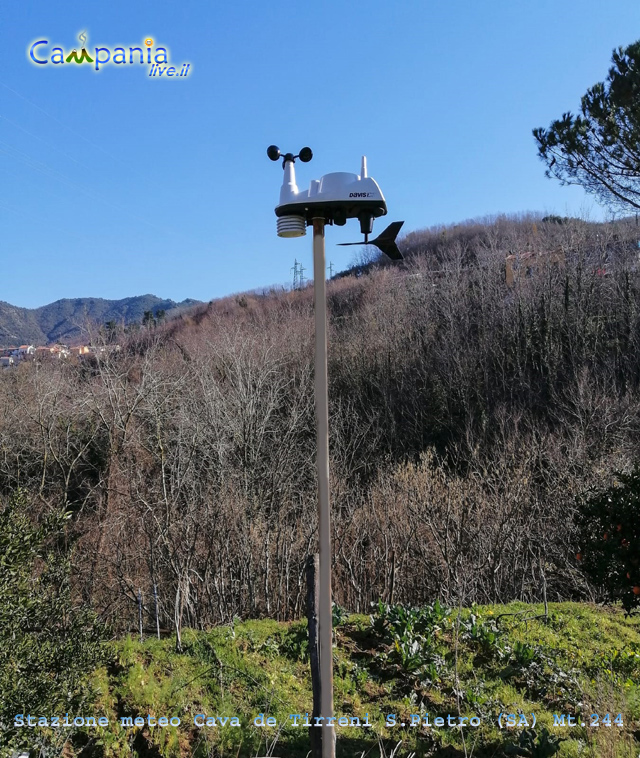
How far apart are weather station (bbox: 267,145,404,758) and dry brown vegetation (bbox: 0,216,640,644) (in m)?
2.58

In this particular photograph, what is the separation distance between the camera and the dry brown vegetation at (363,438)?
9.34 m

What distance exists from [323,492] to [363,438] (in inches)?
665

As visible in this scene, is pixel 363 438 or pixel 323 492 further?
pixel 363 438

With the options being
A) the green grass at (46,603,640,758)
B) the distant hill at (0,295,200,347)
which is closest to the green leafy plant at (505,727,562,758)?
the green grass at (46,603,640,758)

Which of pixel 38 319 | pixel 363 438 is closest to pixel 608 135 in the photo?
pixel 363 438

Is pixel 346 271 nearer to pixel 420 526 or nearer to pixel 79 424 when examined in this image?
pixel 79 424

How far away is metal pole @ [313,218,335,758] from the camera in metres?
2.86

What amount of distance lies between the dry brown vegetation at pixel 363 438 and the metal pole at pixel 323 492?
2.46 m

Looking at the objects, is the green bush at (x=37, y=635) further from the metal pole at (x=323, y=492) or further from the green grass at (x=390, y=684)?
the metal pole at (x=323, y=492)

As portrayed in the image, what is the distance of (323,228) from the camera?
10.0 ft

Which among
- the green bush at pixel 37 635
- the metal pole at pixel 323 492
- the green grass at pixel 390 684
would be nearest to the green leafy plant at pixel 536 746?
the green grass at pixel 390 684

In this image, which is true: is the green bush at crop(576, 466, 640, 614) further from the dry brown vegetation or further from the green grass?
the dry brown vegetation

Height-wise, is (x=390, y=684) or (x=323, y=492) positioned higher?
(x=323, y=492)

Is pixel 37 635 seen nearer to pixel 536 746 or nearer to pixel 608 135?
pixel 536 746
